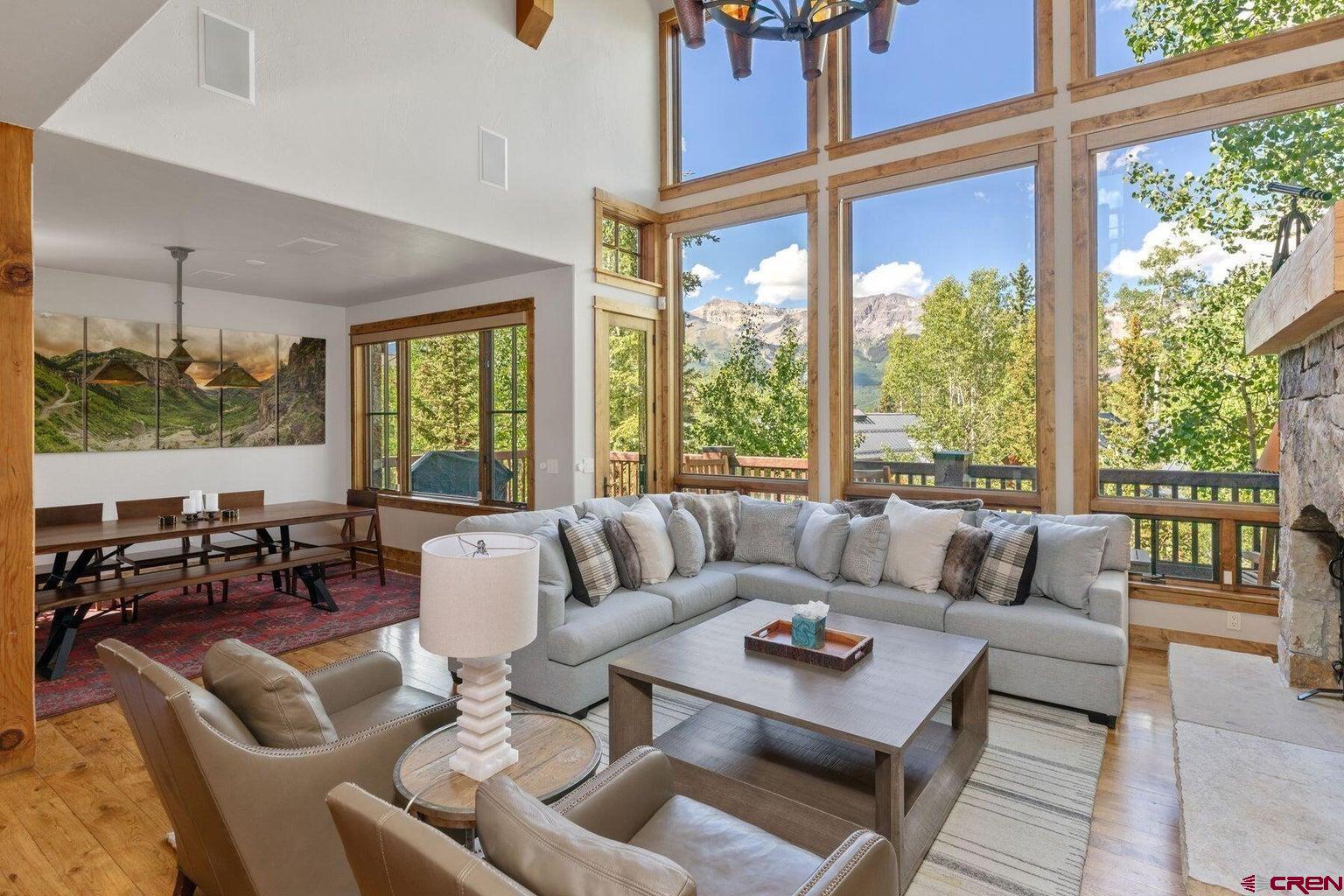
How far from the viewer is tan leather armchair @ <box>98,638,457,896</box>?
1.54 m

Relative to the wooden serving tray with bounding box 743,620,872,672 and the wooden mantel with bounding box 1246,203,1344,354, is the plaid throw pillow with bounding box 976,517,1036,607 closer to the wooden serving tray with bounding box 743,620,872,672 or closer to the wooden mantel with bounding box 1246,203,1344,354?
the wooden serving tray with bounding box 743,620,872,672

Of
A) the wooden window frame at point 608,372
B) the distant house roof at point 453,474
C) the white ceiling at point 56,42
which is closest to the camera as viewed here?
the white ceiling at point 56,42

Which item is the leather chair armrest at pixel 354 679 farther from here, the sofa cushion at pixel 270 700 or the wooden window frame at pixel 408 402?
the wooden window frame at pixel 408 402

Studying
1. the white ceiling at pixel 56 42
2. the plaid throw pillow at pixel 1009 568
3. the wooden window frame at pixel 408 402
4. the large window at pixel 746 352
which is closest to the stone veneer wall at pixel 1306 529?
the plaid throw pillow at pixel 1009 568

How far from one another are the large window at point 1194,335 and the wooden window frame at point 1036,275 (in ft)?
0.98

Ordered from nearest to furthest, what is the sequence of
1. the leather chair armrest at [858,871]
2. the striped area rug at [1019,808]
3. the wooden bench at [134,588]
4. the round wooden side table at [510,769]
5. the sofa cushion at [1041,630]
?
the leather chair armrest at [858,871]
the round wooden side table at [510,769]
the striped area rug at [1019,808]
the sofa cushion at [1041,630]
the wooden bench at [134,588]

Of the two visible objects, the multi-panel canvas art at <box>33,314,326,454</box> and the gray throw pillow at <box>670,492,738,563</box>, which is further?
the multi-panel canvas art at <box>33,314,326,454</box>

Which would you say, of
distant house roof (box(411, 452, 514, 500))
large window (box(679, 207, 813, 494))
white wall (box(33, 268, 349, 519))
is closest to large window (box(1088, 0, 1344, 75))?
large window (box(679, 207, 813, 494))

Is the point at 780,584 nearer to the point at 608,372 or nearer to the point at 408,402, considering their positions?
the point at 608,372

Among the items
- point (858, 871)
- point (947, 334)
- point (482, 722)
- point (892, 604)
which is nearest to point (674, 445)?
point (947, 334)

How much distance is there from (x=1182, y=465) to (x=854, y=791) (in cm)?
341

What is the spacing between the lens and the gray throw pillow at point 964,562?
151 inches

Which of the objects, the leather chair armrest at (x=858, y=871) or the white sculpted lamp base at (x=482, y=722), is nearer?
the leather chair armrest at (x=858, y=871)

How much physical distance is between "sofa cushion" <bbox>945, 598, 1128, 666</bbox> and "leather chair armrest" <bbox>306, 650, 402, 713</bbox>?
108 inches
